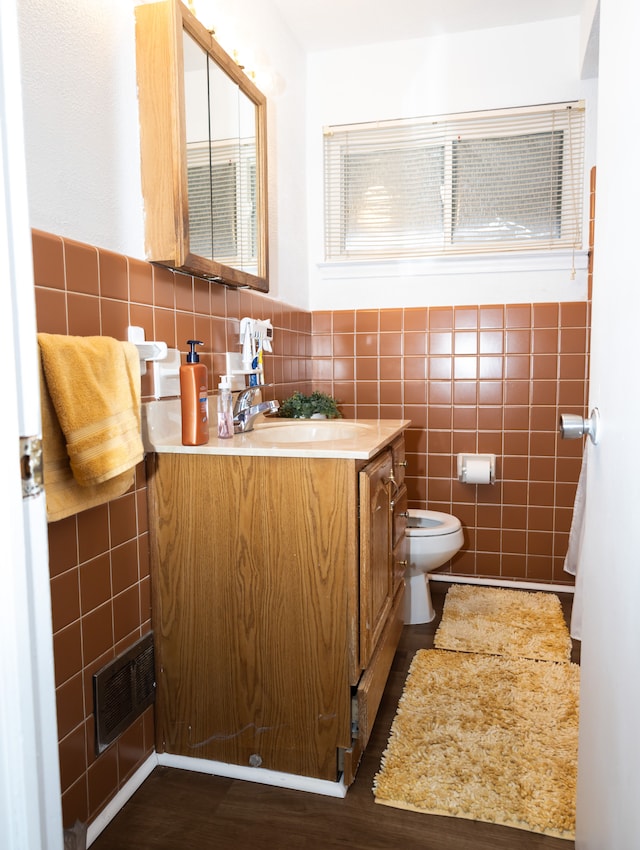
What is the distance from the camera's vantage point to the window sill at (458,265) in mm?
2764

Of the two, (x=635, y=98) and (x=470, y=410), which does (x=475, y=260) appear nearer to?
(x=470, y=410)

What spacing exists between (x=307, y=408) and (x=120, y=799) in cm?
149

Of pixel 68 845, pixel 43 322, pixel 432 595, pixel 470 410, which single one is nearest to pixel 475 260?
pixel 470 410

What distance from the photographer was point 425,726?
1771 millimetres

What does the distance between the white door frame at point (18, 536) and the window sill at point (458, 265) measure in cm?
245

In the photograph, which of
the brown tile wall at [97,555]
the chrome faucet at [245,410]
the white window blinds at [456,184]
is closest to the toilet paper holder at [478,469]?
the white window blinds at [456,184]

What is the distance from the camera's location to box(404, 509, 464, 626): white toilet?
2420 millimetres

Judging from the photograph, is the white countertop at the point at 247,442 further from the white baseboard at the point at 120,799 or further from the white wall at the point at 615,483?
the white baseboard at the point at 120,799

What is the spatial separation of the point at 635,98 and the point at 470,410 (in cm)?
218

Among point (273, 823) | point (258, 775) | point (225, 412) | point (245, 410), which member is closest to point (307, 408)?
point (245, 410)

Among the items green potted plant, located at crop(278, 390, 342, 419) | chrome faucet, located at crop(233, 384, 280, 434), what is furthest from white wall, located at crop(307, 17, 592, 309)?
chrome faucet, located at crop(233, 384, 280, 434)

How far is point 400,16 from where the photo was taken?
2.64 m

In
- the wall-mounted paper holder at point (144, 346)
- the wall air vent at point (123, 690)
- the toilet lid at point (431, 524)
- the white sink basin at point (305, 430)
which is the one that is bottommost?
the wall air vent at point (123, 690)

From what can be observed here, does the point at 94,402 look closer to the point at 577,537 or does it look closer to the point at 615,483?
the point at 615,483
